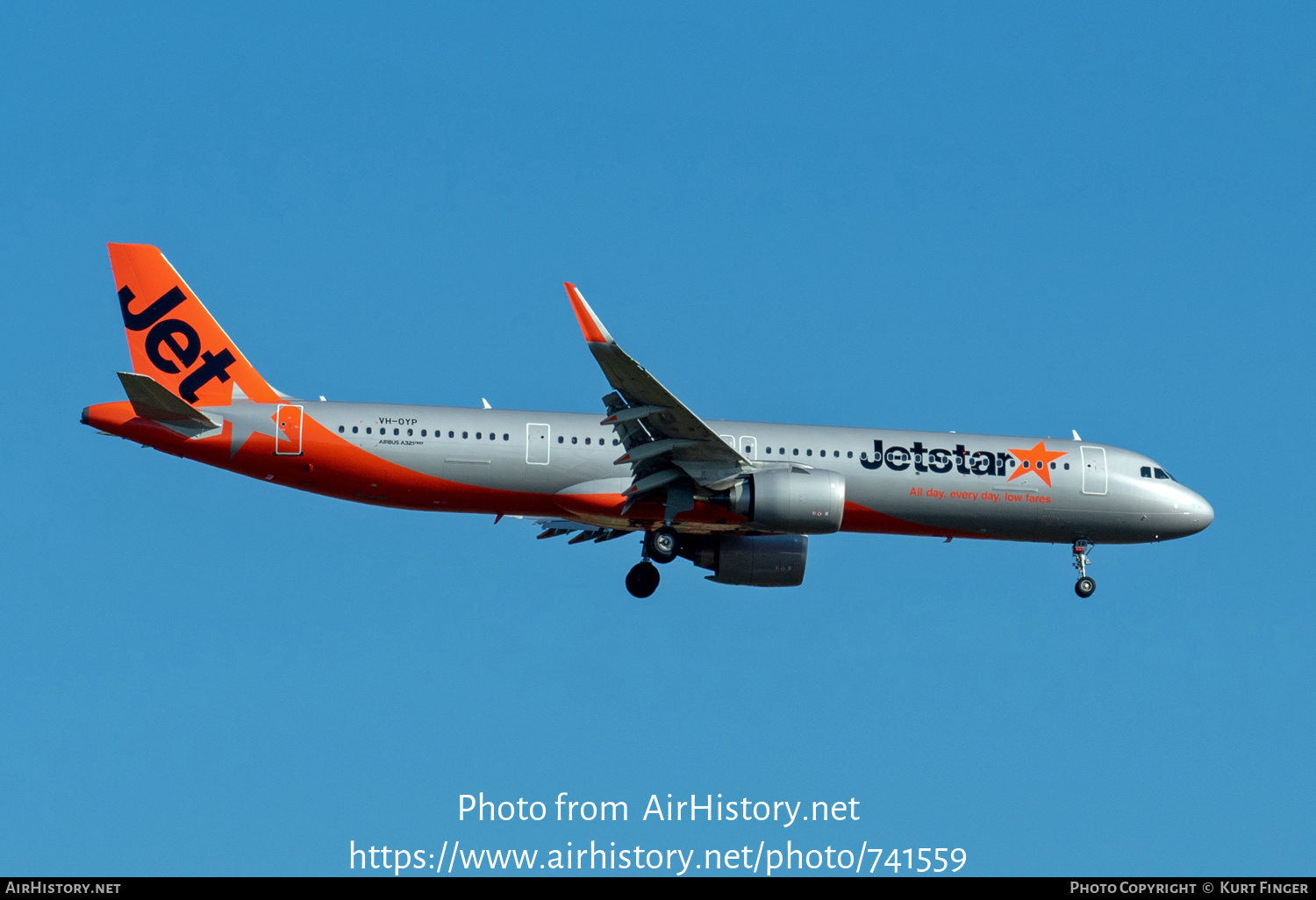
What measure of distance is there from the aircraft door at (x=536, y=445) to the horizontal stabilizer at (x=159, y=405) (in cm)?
692

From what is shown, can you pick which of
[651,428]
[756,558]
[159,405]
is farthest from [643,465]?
[159,405]

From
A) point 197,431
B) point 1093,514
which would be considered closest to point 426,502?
point 197,431

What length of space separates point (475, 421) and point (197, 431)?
6.17 meters

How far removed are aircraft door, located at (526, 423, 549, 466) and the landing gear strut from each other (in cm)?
1348

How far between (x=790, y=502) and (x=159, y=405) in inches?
551

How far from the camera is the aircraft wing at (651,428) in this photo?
30.8 meters

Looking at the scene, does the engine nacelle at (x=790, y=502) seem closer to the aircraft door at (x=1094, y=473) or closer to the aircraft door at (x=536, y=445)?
the aircraft door at (x=536, y=445)

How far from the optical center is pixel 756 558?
36.8 metres

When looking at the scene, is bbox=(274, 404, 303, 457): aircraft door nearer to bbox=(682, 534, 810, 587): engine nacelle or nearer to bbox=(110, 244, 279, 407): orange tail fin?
bbox=(110, 244, 279, 407): orange tail fin

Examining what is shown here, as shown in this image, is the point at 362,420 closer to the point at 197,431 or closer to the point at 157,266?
the point at 197,431

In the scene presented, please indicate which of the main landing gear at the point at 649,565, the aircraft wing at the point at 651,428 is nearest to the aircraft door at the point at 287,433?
the aircraft wing at the point at 651,428

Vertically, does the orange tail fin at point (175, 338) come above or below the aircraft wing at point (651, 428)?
above
